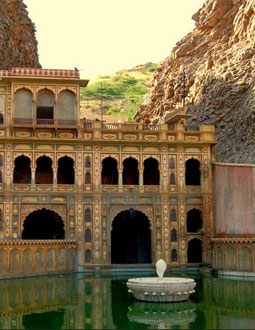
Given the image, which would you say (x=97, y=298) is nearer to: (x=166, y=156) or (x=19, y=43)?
(x=166, y=156)

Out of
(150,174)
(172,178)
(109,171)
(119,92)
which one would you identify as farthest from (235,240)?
(119,92)

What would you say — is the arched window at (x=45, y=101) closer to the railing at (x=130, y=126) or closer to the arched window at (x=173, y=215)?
the railing at (x=130, y=126)

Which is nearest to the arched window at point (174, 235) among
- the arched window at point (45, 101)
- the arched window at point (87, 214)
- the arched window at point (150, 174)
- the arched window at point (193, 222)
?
the arched window at point (193, 222)

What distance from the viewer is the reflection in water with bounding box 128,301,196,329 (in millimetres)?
18422

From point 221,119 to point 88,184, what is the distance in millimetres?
20257

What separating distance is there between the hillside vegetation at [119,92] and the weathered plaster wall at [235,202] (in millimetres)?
50466

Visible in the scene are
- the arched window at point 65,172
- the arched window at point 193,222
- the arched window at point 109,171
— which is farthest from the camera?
the arched window at point 109,171

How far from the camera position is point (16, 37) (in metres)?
61.8

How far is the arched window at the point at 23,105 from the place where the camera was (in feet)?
123

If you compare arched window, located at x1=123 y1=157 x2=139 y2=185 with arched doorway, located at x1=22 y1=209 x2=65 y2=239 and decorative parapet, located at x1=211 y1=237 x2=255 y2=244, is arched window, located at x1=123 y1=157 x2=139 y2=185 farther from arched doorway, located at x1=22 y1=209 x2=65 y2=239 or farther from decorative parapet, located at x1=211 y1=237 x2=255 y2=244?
decorative parapet, located at x1=211 y1=237 x2=255 y2=244

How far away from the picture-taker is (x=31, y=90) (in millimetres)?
37500

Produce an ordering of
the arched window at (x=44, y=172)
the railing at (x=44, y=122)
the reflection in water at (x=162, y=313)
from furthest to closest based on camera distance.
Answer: the arched window at (x=44, y=172), the railing at (x=44, y=122), the reflection in water at (x=162, y=313)

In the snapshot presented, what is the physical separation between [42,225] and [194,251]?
35.5 feet

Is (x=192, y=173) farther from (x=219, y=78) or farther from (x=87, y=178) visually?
(x=219, y=78)
